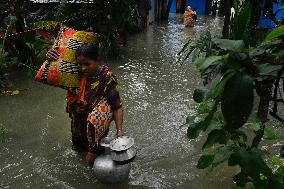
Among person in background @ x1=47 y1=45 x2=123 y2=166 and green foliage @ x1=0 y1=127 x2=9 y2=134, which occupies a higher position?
person in background @ x1=47 y1=45 x2=123 y2=166

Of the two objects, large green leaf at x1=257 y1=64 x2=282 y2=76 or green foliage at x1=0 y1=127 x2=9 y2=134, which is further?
green foliage at x1=0 y1=127 x2=9 y2=134

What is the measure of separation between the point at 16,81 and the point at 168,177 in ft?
12.0

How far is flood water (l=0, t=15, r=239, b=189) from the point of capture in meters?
3.33

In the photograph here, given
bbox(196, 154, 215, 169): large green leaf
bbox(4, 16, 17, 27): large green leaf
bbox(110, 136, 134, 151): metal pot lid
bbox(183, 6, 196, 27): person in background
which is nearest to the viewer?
bbox(196, 154, 215, 169): large green leaf

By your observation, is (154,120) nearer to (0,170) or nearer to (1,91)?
(0,170)

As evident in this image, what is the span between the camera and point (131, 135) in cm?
422

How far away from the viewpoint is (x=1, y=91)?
211 inches

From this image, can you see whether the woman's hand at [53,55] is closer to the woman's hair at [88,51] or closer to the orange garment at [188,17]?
the woman's hair at [88,51]

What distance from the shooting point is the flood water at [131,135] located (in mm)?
3332

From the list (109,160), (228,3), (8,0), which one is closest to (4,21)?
(8,0)

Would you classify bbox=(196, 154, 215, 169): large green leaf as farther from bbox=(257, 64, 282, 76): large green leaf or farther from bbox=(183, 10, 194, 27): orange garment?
bbox=(183, 10, 194, 27): orange garment

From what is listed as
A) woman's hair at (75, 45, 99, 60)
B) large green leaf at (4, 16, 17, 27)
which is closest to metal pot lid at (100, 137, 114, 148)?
woman's hair at (75, 45, 99, 60)

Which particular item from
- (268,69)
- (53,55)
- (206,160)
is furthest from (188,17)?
(268,69)

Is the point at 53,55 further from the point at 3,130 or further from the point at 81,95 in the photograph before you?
the point at 3,130
